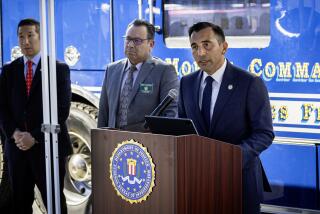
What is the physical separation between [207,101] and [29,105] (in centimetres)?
178

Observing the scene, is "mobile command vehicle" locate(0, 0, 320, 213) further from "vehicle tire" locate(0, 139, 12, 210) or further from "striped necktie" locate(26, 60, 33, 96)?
"vehicle tire" locate(0, 139, 12, 210)

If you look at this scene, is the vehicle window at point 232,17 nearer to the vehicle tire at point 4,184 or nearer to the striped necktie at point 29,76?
the striped necktie at point 29,76

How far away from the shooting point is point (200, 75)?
4.07 m

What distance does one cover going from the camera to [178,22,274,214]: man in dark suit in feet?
12.6

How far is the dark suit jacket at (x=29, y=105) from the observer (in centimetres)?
522

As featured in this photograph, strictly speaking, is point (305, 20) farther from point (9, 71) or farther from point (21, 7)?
point (21, 7)

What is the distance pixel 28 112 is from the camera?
5.25m

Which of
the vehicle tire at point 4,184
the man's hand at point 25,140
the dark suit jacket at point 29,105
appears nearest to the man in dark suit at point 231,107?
the dark suit jacket at point 29,105

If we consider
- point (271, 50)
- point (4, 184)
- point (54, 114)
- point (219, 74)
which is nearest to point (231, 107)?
point (219, 74)

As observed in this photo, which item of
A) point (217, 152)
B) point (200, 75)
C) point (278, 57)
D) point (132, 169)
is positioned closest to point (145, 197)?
point (132, 169)

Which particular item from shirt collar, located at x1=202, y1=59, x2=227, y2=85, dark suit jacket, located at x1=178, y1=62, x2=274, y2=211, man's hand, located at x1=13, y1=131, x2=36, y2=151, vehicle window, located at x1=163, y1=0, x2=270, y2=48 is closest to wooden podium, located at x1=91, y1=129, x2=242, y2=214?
dark suit jacket, located at x1=178, y1=62, x2=274, y2=211

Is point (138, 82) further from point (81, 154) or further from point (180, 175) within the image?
point (81, 154)

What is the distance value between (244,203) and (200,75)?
2.52ft

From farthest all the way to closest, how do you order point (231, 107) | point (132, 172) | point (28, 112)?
point (28, 112) → point (231, 107) → point (132, 172)
